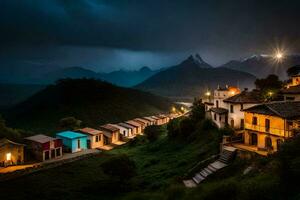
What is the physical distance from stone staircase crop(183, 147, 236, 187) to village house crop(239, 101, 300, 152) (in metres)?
3.25

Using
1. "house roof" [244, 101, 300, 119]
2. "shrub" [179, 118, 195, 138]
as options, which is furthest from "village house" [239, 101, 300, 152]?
"shrub" [179, 118, 195, 138]

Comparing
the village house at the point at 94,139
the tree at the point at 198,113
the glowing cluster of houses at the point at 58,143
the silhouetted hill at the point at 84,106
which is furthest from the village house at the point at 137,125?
the tree at the point at 198,113

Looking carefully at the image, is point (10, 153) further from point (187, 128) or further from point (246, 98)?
point (246, 98)

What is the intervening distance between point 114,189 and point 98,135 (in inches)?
1270

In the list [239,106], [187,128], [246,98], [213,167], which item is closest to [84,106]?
[187,128]

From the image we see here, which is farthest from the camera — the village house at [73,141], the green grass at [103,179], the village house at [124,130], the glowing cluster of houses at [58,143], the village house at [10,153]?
the village house at [124,130]

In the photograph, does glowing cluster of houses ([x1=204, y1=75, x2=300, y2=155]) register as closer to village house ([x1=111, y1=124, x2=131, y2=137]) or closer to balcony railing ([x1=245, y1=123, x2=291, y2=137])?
balcony railing ([x1=245, y1=123, x2=291, y2=137])

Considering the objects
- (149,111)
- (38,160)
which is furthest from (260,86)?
(149,111)

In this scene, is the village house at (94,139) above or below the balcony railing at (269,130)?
below

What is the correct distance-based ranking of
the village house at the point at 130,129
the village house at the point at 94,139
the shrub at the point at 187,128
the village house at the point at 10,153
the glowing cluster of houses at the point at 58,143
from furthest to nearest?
the village house at the point at 130,129 < the village house at the point at 94,139 < the shrub at the point at 187,128 < the glowing cluster of houses at the point at 58,143 < the village house at the point at 10,153

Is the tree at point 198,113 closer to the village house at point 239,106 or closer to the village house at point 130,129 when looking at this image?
the village house at point 239,106

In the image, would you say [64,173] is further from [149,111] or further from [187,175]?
[149,111]

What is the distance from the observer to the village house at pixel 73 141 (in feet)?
185

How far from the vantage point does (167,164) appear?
120 ft
